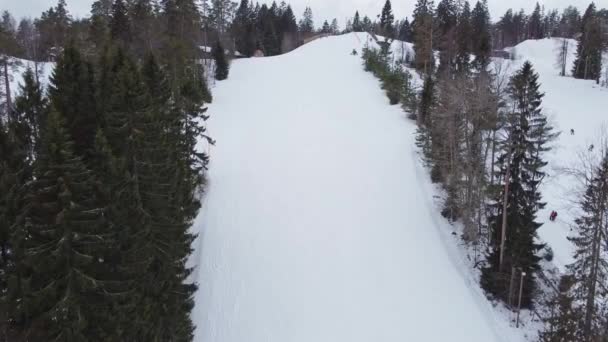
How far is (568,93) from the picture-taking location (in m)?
51.6

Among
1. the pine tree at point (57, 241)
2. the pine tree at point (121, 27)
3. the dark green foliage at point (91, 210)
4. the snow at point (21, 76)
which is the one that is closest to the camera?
the pine tree at point (57, 241)

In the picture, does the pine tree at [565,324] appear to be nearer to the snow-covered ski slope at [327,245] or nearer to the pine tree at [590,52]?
the snow-covered ski slope at [327,245]

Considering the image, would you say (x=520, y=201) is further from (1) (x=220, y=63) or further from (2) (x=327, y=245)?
(1) (x=220, y=63)

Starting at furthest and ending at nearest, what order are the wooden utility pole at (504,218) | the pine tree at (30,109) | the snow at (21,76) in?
the snow at (21,76) → the wooden utility pole at (504,218) → the pine tree at (30,109)

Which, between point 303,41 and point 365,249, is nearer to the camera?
point 365,249

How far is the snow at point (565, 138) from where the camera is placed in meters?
24.8

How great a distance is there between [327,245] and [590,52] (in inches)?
2333

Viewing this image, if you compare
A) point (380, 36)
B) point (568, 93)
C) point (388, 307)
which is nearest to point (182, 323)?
point (388, 307)

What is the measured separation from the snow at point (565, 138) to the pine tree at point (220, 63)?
34.6m

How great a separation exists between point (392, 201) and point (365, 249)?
214 inches

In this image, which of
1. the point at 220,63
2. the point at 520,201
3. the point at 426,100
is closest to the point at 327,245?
the point at 520,201

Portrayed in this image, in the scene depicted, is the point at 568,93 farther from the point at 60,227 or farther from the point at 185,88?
the point at 60,227

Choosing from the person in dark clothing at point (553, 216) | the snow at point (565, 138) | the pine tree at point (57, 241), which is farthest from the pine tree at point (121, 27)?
the person in dark clothing at point (553, 216)

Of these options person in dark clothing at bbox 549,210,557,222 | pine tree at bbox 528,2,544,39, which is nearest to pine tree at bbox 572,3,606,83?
pine tree at bbox 528,2,544,39
